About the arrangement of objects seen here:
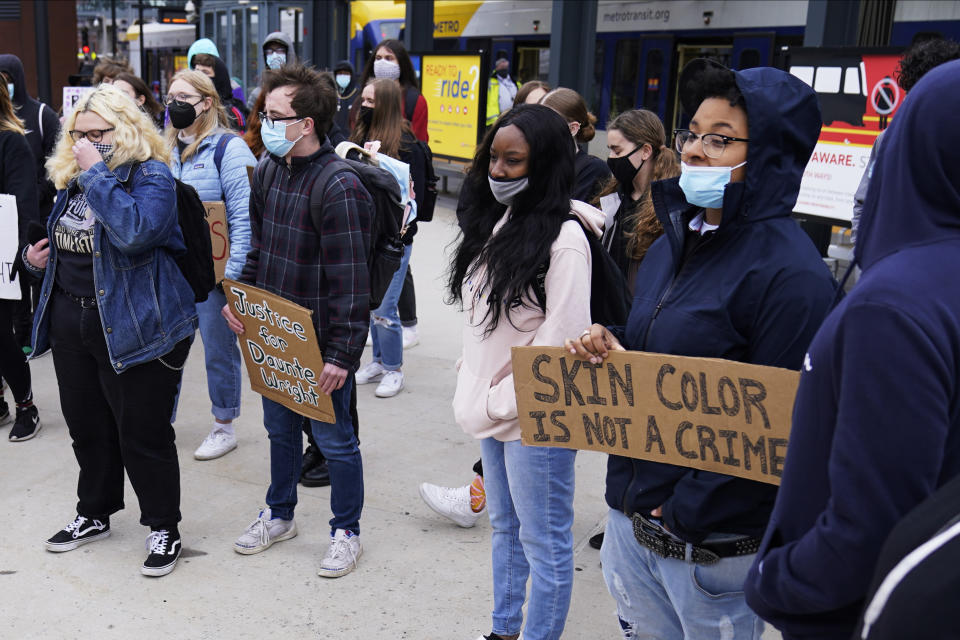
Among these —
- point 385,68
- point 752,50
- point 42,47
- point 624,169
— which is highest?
point 752,50

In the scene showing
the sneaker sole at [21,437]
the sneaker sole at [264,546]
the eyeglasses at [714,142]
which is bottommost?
the sneaker sole at [21,437]

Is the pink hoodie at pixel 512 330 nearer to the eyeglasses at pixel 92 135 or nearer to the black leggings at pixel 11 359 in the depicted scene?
the eyeglasses at pixel 92 135

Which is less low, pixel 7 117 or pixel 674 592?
pixel 7 117

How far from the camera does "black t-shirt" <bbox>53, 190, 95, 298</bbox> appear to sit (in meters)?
3.38

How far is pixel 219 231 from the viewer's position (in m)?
4.57

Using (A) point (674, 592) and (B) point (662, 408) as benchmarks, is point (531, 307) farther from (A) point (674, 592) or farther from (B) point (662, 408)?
(A) point (674, 592)

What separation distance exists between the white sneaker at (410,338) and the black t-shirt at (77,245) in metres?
3.50

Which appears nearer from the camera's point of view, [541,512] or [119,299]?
[541,512]

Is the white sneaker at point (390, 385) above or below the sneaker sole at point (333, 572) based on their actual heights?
above

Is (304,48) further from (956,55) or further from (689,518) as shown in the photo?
(689,518)

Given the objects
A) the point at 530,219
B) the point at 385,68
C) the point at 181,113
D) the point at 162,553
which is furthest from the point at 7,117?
the point at 530,219

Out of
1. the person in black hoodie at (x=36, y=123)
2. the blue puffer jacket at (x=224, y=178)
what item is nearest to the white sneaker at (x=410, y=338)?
the blue puffer jacket at (x=224, y=178)

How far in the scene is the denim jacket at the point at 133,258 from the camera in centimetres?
324

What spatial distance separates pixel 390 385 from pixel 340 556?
2.22 metres
